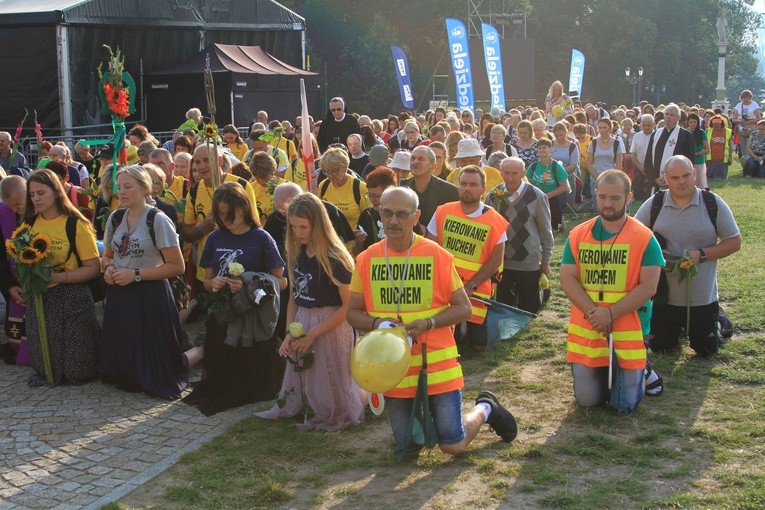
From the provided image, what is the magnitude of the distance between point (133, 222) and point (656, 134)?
9.50m

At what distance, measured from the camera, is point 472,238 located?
8211 millimetres

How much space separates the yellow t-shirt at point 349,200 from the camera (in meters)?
9.36

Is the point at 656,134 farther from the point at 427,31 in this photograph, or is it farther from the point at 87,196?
the point at 427,31

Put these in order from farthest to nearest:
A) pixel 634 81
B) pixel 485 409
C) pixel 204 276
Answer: pixel 634 81
pixel 204 276
pixel 485 409

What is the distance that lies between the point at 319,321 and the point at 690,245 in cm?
326

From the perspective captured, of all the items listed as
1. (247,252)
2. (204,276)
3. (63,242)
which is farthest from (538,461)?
(63,242)

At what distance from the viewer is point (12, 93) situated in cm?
2139

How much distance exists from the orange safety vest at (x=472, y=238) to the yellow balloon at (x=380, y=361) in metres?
2.87

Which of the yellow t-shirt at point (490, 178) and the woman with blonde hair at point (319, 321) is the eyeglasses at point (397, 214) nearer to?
the woman with blonde hair at point (319, 321)

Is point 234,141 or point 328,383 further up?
point 234,141

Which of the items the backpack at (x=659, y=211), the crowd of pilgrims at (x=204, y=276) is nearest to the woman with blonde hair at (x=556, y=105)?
the crowd of pilgrims at (x=204, y=276)

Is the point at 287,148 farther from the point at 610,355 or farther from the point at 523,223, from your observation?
the point at 610,355

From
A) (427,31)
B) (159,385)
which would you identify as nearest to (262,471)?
(159,385)

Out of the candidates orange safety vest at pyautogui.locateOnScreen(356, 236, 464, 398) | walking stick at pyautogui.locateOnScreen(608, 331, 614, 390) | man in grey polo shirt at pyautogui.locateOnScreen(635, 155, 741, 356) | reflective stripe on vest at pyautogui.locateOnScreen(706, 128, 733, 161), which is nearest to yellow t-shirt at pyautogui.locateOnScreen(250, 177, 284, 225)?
man in grey polo shirt at pyautogui.locateOnScreen(635, 155, 741, 356)
